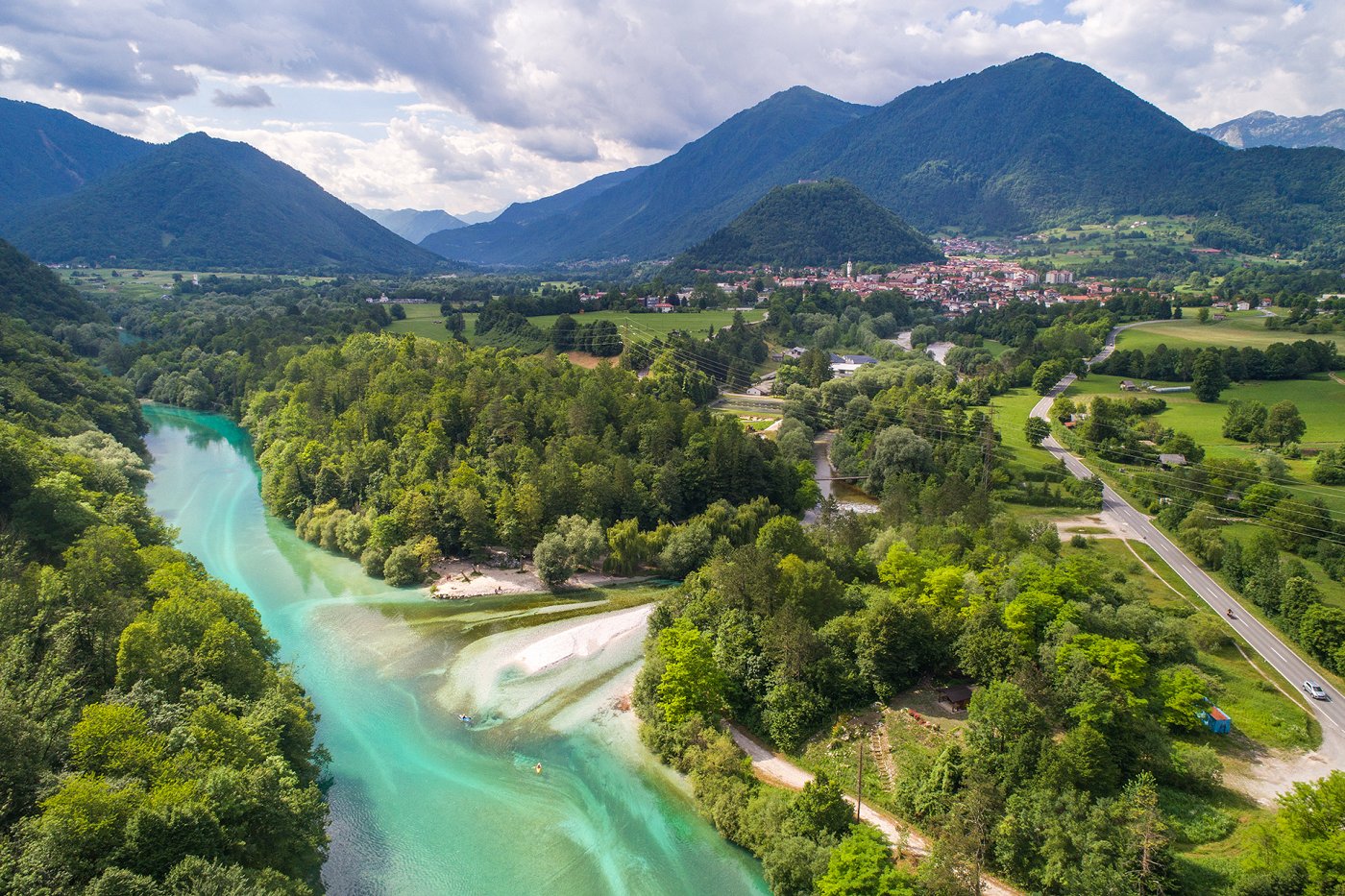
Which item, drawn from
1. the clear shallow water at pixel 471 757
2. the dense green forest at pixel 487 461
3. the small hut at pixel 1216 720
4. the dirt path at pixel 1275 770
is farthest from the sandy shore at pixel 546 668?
the dirt path at pixel 1275 770

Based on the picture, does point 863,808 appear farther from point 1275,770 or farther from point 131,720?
point 131,720

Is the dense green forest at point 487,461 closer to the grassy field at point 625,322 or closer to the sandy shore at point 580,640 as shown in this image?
the sandy shore at point 580,640

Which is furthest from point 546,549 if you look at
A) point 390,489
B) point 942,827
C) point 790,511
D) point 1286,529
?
point 1286,529

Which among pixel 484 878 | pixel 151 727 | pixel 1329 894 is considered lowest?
pixel 484 878

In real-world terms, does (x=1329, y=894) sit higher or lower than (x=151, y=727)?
lower

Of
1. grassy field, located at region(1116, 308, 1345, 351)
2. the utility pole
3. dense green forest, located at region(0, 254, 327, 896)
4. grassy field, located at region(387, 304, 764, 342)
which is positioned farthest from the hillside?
grassy field, located at region(1116, 308, 1345, 351)

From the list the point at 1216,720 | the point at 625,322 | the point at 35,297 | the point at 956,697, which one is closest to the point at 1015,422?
the point at 956,697

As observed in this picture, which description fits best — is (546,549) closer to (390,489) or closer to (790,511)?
(390,489)
